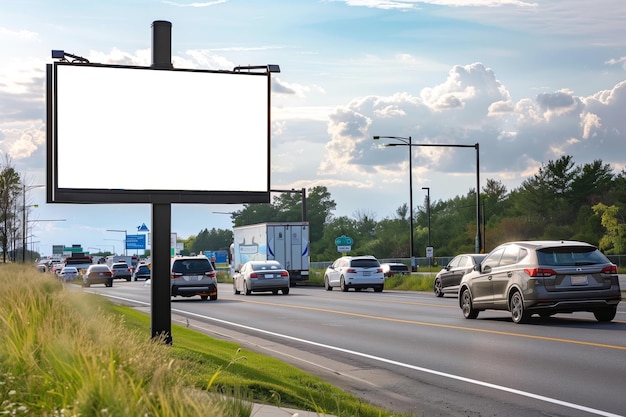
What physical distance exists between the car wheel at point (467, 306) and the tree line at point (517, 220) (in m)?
74.4

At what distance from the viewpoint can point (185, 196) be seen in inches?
529

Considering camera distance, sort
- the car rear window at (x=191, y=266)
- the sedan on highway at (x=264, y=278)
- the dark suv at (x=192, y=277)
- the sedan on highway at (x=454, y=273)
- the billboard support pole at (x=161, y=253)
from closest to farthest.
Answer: the billboard support pole at (x=161, y=253) → the sedan on highway at (x=454, y=273) → the dark suv at (x=192, y=277) → the car rear window at (x=191, y=266) → the sedan on highway at (x=264, y=278)

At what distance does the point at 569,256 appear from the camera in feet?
72.7

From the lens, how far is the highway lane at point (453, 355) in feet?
38.8

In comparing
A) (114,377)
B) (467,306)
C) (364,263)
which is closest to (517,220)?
(364,263)

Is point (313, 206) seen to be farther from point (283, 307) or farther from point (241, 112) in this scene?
point (241, 112)

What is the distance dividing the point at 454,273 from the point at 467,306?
39.1ft

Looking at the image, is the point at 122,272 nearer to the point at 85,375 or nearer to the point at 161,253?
the point at 161,253

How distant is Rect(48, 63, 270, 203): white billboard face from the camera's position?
13.1 meters

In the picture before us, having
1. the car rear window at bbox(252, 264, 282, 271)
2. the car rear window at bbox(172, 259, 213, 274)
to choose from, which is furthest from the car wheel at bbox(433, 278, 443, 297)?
the car rear window at bbox(172, 259, 213, 274)

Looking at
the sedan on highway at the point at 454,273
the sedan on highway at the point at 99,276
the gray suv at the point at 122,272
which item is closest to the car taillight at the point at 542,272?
the sedan on highway at the point at 454,273

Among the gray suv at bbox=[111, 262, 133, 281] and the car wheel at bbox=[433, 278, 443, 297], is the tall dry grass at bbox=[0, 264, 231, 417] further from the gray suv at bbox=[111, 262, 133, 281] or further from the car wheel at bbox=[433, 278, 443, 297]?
the gray suv at bbox=[111, 262, 133, 281]

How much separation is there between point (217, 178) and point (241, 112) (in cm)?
96

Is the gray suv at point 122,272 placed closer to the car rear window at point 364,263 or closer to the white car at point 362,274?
the white car at point 362,274
